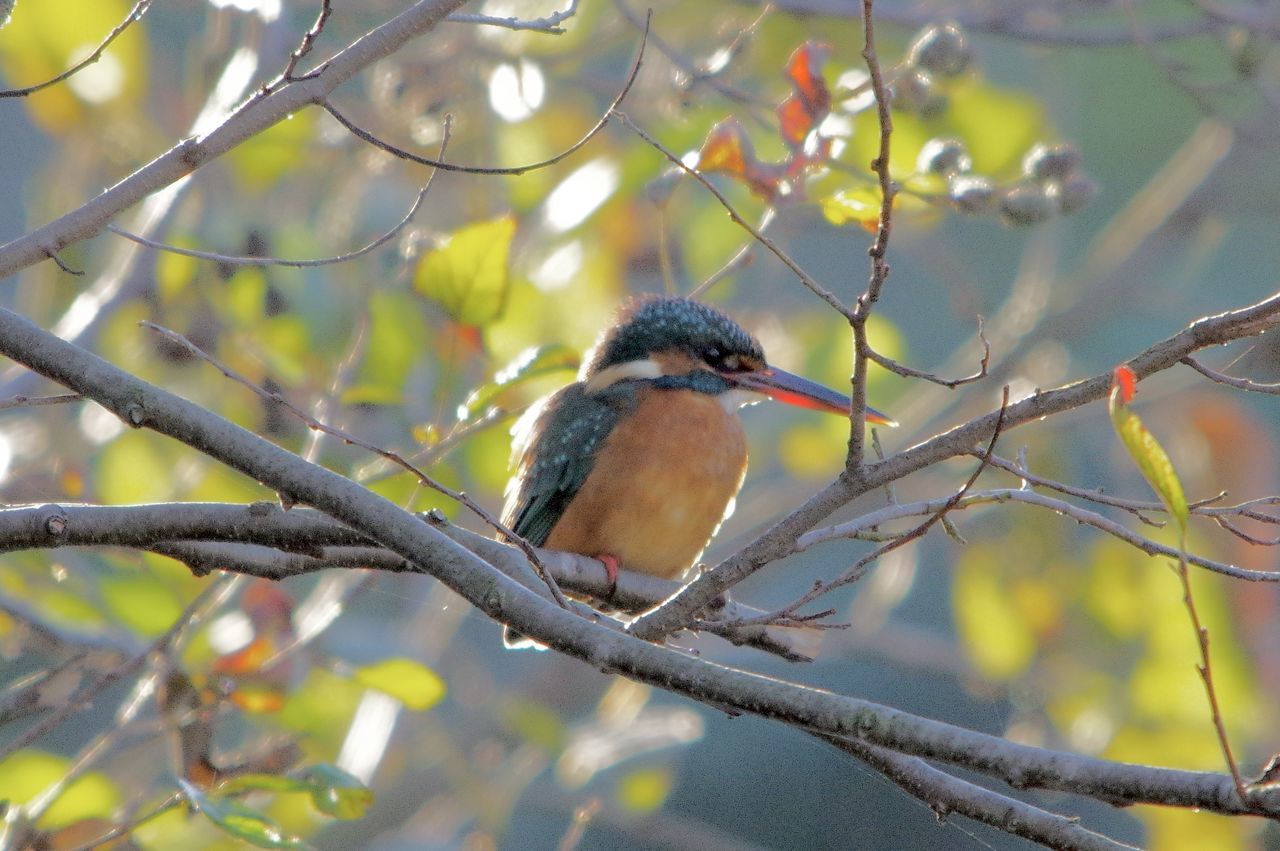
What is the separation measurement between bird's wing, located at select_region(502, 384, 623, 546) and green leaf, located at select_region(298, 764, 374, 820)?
3.08 feet

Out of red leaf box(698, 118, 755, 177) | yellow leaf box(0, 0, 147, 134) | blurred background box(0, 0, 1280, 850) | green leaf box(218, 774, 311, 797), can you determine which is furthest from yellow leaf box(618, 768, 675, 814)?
yellow leaf box(0, 0, 147, 134)

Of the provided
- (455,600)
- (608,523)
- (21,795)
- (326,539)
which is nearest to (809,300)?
(455,600)

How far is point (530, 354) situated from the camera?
204 cm

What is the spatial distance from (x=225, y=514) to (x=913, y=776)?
0.74 metres

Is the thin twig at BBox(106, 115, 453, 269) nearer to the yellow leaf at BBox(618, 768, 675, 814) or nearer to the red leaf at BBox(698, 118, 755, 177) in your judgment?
the red leaf at BBox(698, 118, 755, 177)

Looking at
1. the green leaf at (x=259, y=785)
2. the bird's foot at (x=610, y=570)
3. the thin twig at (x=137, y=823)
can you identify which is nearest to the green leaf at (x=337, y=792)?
the green leaf at (x=259, y=785)

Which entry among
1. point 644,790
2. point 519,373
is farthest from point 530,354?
point 644,790

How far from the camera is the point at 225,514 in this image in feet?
4.52

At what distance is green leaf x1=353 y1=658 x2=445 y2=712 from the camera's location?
2061 millimetres

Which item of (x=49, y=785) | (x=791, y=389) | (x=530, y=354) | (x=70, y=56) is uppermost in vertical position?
(x=70, y=56)

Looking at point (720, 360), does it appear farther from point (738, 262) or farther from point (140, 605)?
point (140, 605)

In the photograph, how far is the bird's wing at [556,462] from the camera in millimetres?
2740

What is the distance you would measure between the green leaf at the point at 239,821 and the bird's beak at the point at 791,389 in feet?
4.85

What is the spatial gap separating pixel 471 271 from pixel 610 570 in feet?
1.76
